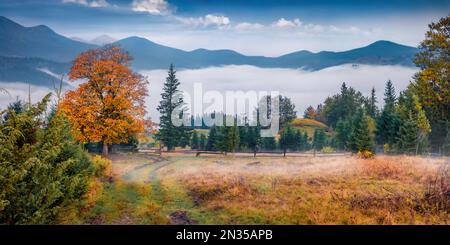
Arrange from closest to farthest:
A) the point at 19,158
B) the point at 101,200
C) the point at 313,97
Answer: the point at 19,158 → the point at 101,200 → the point at 313,97

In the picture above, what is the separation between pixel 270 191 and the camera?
642 cm

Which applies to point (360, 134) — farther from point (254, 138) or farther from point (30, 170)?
point (30, 170)

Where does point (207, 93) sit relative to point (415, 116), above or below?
above

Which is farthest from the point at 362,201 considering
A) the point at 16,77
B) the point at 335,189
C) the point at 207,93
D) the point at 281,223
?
the point at 16,77

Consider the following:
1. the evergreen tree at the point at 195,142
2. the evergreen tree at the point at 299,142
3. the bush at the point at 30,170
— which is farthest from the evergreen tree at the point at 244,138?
the bush at the point at 30,170

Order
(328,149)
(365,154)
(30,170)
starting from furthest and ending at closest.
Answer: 1. (365,154)
2. (328,149)
3. (30,170)

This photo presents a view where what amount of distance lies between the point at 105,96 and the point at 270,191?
3.84 m

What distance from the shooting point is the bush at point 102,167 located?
657cm

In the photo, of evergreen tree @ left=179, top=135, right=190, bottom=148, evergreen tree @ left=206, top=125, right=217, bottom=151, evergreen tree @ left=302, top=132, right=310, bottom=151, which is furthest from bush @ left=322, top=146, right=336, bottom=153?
evergreen tree @ left=179, top=135, right=190, bottom=148

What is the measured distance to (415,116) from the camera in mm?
6965

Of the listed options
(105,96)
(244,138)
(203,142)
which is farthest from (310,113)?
(105,96)

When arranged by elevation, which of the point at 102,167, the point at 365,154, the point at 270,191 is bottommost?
the point at 270,191
